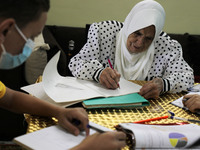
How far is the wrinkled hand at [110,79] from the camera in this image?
4.15ft

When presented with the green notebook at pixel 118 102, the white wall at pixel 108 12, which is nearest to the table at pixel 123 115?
the green notebook at pixel 118 102

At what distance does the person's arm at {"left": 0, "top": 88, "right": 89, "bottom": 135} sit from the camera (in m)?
0.88

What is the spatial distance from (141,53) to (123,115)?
0.86 metres

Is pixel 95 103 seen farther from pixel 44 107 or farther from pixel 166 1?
pixel 166 1

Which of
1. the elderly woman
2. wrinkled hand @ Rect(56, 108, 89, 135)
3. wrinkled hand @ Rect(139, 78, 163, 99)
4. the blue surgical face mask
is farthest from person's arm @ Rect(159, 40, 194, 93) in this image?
the blue surgical face mask

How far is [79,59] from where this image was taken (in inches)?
65.2

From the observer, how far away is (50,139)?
801mm

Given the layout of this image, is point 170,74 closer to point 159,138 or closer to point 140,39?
point 140,39

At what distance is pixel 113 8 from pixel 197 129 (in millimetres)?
2471

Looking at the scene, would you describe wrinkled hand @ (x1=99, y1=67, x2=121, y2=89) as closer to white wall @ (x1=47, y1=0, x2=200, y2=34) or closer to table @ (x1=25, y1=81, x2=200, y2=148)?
table @ (x1=25, y1=81, x2=200, y2=148)

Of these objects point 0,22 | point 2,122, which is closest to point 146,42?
point 0,22

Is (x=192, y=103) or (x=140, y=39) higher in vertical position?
(x=140, y=39)

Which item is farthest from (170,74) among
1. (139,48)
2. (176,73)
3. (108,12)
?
(108,12)

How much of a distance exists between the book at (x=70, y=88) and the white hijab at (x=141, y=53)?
0.47 m
